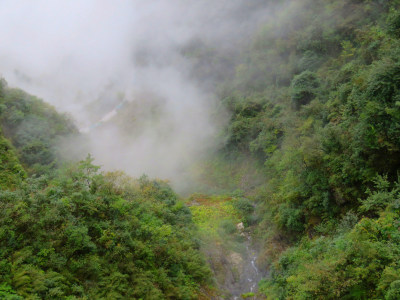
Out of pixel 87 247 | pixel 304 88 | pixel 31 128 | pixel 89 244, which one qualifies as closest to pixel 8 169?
pixel 31 128

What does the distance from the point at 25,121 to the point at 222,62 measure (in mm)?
37952

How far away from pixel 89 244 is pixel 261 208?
679 inches

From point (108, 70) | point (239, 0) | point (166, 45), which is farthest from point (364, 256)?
point (108, 70)

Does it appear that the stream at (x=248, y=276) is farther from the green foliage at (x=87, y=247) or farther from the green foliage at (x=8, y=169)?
the green foliage at (x=8, y=169)

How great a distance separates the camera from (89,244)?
37.0 ft

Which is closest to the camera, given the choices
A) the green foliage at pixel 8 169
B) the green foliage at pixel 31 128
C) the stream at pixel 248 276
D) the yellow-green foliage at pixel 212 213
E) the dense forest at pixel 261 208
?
the dense forest at pixel 261 208

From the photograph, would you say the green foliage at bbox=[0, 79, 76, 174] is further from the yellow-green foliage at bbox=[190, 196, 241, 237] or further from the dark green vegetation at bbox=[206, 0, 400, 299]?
the dark green vegetation at bbox=[206, 0, 400, 299]

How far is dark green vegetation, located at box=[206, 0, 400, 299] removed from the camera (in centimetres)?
987

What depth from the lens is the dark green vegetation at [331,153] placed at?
987cm

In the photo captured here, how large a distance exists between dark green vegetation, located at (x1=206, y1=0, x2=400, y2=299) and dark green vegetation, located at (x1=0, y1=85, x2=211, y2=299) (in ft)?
18.5

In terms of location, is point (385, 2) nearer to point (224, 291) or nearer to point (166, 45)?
point (224, 291)

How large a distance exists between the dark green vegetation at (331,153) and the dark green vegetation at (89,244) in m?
5.64

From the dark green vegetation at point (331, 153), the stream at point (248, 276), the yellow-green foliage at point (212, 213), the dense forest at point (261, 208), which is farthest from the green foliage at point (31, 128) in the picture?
the dark green vegetation at point (331, 153)

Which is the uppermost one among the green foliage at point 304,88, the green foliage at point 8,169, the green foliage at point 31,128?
the green foliage at point 304,88
